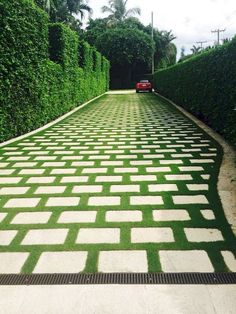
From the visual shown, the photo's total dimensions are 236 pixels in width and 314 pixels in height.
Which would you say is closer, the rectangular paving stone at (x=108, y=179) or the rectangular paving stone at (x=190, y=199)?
the rectangular paving stone at (x=190, y=199)

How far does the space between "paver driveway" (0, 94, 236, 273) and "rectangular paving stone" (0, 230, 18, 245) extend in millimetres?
11


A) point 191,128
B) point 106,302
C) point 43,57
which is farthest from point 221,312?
point 43,57

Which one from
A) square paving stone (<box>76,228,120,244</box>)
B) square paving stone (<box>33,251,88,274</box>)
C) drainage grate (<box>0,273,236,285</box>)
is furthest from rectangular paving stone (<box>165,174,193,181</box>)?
drainage grate (<box>0,273,236,285</box>)

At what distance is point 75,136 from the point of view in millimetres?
10359

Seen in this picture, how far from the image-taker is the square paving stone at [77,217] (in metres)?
4.22

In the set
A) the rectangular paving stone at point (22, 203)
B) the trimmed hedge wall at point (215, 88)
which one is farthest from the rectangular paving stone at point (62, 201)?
the trimmed hedge wall at point (215, 88)

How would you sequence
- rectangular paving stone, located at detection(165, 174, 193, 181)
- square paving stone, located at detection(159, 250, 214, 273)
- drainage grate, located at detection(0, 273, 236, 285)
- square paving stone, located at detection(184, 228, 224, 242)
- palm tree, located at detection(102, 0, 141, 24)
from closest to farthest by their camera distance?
drainage grate, located at detection(0, 273, 236, 285)
square paving stone, located at detection(159, 250, 214, 273)
square paving stone, located at detection(184, 228, 224, 242)
rectangular paving stone, located at detection(165, 174, 193, 181)
palm tree, located at detection(102, 0, 141, 24)

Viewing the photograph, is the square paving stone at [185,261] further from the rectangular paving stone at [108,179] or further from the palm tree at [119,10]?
the palm tree at [119,10]

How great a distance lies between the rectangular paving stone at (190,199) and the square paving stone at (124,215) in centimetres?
67

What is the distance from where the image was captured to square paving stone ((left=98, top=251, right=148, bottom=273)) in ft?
10.3

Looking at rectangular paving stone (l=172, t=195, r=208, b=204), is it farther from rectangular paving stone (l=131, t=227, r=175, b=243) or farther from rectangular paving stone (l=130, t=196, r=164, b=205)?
rectangular paving stone (l=131, t=227, r=175, b=243)

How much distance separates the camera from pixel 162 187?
541cm

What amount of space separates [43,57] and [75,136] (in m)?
3.28

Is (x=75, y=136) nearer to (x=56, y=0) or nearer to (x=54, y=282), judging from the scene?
(x=54, y=282)
